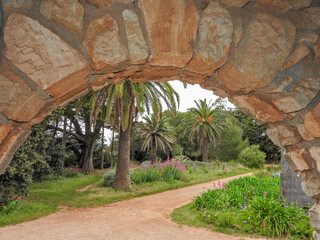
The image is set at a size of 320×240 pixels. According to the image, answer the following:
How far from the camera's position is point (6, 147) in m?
1.37

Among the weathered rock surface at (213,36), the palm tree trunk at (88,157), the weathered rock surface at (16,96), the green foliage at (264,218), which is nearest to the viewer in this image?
the weathered rock surface at (16,96)

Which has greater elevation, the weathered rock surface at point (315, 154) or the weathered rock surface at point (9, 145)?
the weathered rock surface at point (9, 145)

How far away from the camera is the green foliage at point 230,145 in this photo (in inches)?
1103

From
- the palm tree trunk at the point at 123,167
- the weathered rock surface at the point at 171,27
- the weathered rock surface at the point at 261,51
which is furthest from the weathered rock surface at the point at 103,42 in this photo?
the palm tree trunk at the point at 123,167

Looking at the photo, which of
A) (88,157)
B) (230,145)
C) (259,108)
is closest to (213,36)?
(259,108)

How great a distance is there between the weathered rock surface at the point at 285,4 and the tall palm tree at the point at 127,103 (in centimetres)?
807

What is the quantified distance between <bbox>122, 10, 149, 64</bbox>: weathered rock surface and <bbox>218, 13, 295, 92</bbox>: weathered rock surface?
56cm

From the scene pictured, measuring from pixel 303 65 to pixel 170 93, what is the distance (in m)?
8.97

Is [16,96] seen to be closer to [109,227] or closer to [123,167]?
[109,227]

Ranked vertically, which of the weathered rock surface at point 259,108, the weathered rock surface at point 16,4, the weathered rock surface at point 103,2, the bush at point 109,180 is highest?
the weathered rock surface at point 103,2

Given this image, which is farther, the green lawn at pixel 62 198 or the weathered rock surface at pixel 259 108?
the green lawn at pixel 62 198

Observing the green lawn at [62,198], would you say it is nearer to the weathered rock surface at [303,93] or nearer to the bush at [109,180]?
the bush at [109,180]

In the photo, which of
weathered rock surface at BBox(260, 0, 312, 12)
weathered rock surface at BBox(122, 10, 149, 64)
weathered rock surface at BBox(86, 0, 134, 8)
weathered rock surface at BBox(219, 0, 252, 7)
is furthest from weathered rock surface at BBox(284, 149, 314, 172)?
weathered rock surface at BBox(86, 0, 134, 8)

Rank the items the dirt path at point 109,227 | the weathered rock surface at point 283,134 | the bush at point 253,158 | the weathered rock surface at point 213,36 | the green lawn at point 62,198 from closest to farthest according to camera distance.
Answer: the weathered rock surface at point 213,36, the weathered rock surface at point 283,134, the dirt path at point 109,227, the green lawn at point 62,198, the bush at point 253,158
